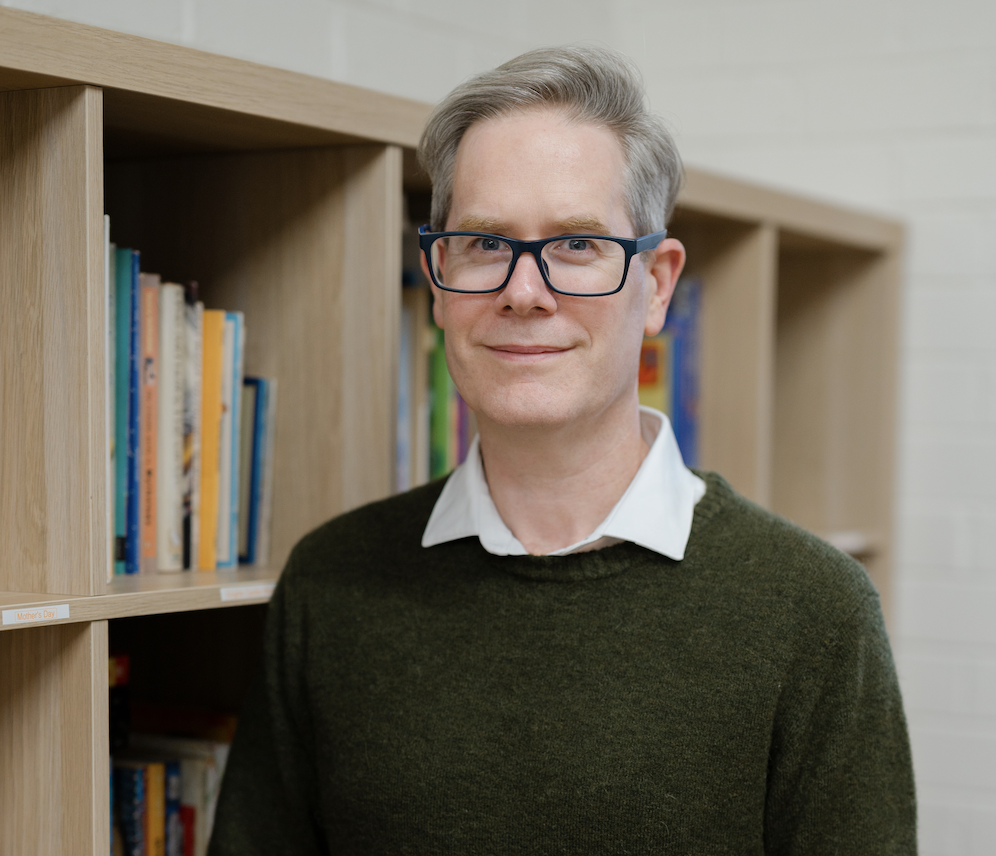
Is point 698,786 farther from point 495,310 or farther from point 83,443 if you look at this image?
point 83,443

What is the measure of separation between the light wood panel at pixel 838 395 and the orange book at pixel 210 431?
1378mm

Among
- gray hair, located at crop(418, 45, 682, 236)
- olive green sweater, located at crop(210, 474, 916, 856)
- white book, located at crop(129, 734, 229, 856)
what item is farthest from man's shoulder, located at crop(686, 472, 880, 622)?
white book, located at crop(129, 734, 229, 856)

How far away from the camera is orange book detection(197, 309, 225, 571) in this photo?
1.38 m

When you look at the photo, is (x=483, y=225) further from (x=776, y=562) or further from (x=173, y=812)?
(x=173, y=812)

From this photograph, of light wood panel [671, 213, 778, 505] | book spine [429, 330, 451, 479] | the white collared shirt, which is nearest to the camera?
the white collared shirt

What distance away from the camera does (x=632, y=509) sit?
118 centimetres

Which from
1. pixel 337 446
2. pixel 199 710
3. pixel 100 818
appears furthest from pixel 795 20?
pixel 100 818

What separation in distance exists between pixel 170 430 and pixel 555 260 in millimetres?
514

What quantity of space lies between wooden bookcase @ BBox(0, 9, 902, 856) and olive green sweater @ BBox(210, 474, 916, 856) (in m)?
0.22

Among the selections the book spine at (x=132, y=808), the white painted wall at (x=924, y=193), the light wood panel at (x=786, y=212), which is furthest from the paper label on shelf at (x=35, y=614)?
the white painted wall at (x=924, y=193)

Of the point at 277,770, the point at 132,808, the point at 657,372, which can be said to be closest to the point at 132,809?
the point at 132,808

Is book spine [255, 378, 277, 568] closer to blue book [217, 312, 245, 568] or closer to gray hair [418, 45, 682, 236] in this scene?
blue book [217, 312, 245, 568]

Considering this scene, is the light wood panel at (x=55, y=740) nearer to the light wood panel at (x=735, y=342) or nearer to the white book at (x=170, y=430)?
the white book at (x=170, y=430)

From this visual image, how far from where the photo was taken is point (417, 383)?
67.7 inches
